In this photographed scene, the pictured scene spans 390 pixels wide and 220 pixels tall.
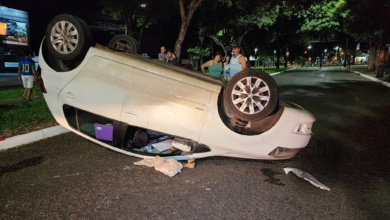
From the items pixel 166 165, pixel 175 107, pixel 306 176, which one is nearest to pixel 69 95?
pixel 175 107

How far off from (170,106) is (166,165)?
2.45ft

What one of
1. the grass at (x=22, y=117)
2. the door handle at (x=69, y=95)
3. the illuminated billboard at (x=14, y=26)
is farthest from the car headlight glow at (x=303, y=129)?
the illuminated billboard at (x=14, y=26)

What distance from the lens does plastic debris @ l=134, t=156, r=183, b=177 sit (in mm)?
3606

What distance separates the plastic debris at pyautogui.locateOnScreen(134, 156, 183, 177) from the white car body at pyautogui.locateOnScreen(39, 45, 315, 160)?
6.4 inches

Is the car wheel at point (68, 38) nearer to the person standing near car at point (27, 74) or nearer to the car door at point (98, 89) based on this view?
the car door at point (98, 89)

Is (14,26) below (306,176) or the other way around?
the other way around

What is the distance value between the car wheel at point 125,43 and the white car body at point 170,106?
1.36 meters

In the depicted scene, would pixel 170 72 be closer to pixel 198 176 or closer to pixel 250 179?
pixel 198 176

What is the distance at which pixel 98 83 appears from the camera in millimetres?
3828

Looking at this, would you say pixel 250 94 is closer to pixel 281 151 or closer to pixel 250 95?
pixel 250 95

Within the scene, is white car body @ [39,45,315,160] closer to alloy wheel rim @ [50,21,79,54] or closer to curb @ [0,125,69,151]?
alloy wheel rim @ [50,21,79,54]

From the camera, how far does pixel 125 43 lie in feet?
17.3

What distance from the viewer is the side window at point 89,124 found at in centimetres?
394

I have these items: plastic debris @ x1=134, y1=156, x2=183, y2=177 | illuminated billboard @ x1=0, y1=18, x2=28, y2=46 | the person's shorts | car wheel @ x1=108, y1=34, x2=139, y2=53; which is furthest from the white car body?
illuminated billboard @ x1=0, y1=18, x2=28, y2=46
